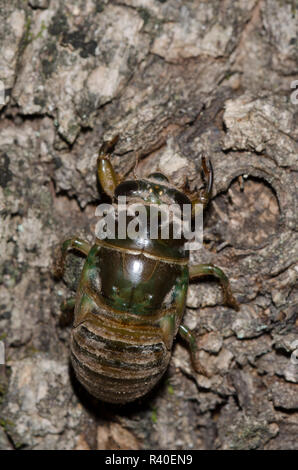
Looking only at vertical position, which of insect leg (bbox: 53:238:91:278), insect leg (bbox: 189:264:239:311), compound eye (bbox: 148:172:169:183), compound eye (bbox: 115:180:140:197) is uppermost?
compound eye (bbox: 148:172:169:183)

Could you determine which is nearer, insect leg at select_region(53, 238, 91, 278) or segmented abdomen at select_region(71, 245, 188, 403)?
segmented abdomen at select_region(71, 245, 188, 403)

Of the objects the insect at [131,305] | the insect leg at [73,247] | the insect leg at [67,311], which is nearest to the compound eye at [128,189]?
the insect at [131,305]

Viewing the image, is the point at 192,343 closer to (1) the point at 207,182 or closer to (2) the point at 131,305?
(2) the point at 131,305

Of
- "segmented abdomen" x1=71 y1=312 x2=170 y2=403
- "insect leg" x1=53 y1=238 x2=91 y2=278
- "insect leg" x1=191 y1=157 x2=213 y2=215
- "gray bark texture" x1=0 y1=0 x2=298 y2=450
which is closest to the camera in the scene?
"segmented abdomen" x1=71 y1=312 x2=170 y2=403

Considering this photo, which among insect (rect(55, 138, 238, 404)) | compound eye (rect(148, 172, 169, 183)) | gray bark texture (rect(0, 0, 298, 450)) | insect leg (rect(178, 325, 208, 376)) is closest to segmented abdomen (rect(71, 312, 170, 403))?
insect (rect(55, 138, 238, 404))

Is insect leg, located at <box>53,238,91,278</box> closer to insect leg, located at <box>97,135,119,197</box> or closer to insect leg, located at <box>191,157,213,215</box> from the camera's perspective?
insect leg, located at <box>97,135,119,197</box>

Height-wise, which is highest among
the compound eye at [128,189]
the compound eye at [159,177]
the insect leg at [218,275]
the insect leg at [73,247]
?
→ the compound eye at [159,177]

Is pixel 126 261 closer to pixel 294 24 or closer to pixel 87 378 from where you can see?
pixel 87 378

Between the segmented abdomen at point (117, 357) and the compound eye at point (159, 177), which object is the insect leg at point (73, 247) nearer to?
the segmented abdomen at point (117, 357)
